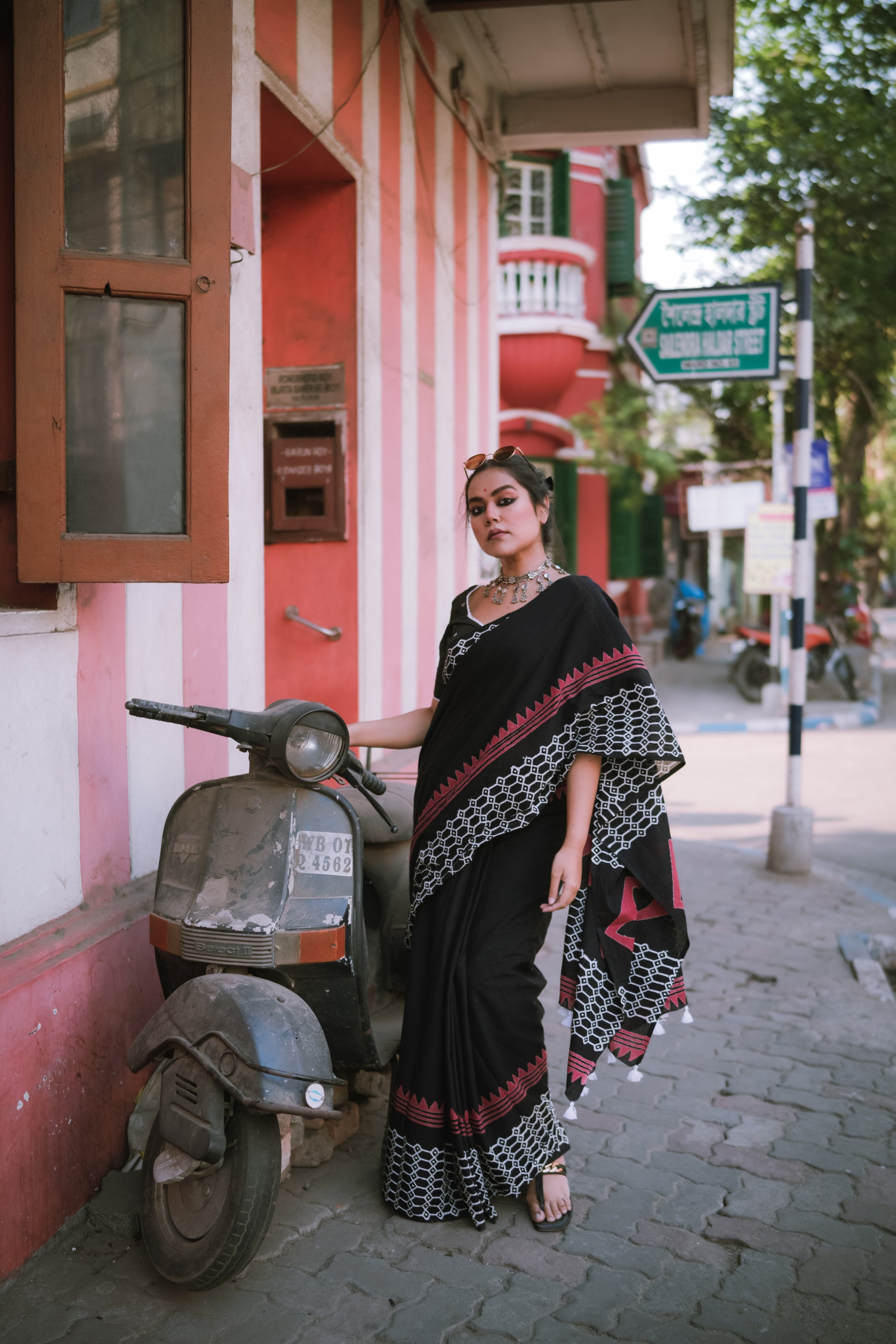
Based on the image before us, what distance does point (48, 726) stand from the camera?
2.71 metres

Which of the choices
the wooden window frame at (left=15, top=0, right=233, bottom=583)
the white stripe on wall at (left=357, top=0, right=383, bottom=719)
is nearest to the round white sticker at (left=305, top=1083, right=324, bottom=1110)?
the wooden window frame at (left=15, top=0, right=233, bottom=583)

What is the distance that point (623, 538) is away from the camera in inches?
719

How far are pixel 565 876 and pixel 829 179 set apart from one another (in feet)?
48.5

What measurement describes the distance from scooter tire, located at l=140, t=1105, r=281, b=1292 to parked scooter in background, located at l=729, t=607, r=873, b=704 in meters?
13.2

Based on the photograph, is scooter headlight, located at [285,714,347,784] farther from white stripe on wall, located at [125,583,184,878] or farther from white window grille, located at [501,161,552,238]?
white window grille, located at [501,161,552,238]

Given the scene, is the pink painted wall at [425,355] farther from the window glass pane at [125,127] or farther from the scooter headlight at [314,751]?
the scooter headlight at [314,751]

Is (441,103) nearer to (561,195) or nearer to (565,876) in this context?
(565,876)

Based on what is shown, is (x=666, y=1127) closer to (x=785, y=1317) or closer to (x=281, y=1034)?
(x=785, y=1317)

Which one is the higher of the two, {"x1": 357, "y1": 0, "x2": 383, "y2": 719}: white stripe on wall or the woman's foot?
{"x1": 357, "y1": 0, "x2": 383, "y2": 719}: white stripe on wall

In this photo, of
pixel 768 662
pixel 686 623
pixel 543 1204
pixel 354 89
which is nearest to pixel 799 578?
pixel 354 89

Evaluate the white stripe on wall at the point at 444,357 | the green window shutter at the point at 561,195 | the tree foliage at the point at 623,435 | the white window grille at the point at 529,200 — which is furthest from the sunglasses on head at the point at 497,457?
the green window shutter at the point at 561,195

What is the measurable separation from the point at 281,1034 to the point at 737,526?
46.1ft

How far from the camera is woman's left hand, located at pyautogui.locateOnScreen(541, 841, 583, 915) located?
2.68 metres

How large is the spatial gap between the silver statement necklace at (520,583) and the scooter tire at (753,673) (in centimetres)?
1291
